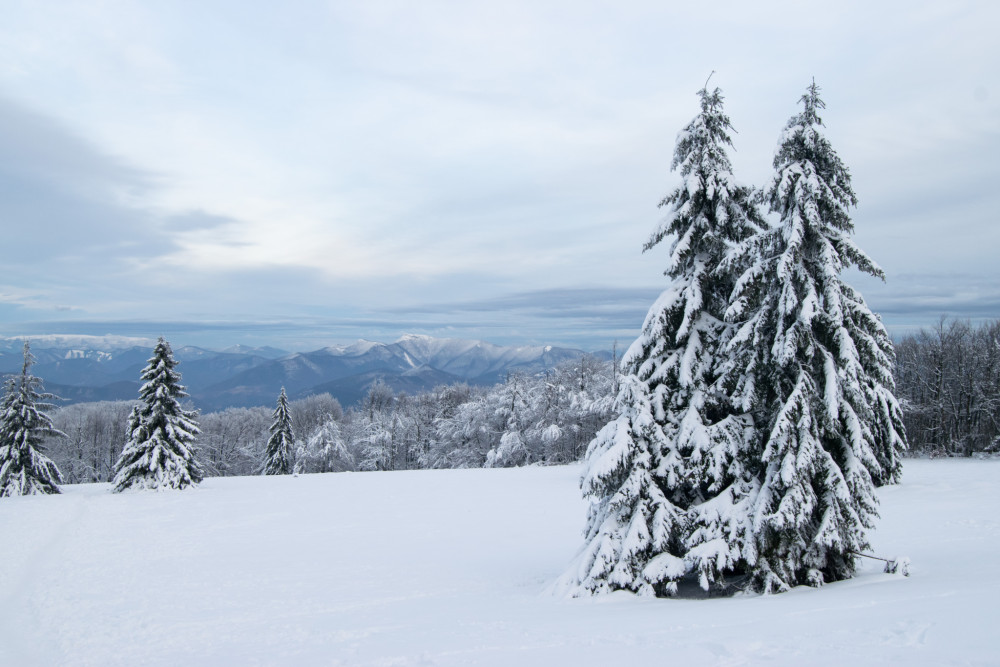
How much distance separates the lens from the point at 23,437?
29234mm

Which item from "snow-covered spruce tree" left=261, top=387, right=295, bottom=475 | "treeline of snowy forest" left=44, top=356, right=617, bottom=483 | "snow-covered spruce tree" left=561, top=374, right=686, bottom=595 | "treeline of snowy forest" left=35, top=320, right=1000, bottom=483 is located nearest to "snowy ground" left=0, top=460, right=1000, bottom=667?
"snow-covered spruce tree" left=561, top=374, right=686, bottom=595

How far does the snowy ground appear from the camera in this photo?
644cm

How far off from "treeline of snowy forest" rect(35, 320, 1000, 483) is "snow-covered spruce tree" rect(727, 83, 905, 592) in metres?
24.4

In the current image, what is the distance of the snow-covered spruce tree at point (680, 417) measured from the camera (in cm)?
962

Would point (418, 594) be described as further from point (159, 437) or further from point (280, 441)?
point (280, 441)

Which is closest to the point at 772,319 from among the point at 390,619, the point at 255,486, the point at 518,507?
the point at 390,619

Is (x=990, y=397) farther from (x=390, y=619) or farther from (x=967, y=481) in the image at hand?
(x=390, y=619)

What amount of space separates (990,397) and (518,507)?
38.0m

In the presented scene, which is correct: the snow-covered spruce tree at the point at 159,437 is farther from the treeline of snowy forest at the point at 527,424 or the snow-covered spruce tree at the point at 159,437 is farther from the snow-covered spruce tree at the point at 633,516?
the snow-covered spruce tree at the point at 633,516

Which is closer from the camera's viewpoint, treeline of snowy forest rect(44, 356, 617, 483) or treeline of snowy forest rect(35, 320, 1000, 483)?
treeline of snowy forest rect(35, 320, 1000, 483)

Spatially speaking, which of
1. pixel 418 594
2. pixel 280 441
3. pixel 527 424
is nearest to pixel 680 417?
pixel 418 594

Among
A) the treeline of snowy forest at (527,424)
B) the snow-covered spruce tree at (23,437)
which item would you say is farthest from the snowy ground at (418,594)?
the treeline of snowy forest at (527,424)

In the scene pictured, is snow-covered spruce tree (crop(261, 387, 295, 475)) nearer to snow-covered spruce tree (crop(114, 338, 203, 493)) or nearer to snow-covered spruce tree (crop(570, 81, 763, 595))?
snow-covered spruce tree (crop(114, 338, 203, 493))

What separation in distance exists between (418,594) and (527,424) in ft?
135
